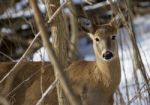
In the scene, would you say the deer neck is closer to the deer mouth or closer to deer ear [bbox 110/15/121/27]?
the deer mouth

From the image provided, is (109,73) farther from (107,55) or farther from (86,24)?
(86,24)

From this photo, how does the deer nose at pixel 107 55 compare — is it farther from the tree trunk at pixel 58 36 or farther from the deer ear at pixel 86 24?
the tree trunk at pixel 58 36

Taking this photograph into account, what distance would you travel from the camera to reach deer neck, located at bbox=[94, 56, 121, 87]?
5191mm

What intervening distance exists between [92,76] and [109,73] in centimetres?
20

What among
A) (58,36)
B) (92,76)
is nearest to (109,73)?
(92,76)

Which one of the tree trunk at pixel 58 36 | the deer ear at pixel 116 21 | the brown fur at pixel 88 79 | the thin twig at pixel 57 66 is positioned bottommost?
the brown fur at pixel 88 79

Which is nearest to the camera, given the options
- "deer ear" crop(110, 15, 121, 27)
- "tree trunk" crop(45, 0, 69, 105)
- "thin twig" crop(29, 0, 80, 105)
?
"thin twig" crop(29, 0, 80, 105)

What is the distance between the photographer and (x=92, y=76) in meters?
5.29

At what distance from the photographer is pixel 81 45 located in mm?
10633

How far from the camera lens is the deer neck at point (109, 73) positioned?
5.19 meters

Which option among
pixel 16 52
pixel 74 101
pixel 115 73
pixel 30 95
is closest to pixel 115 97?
pixel 115 73

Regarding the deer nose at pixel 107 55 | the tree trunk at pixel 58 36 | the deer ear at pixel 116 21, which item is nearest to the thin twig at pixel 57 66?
the tree trunk at pixel 58 36

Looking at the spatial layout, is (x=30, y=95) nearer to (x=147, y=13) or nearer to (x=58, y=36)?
(x=58, y=36)

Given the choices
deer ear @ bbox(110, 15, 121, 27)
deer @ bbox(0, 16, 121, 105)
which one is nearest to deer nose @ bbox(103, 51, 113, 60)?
deer @ bbox(0, 16, 121, 105)
